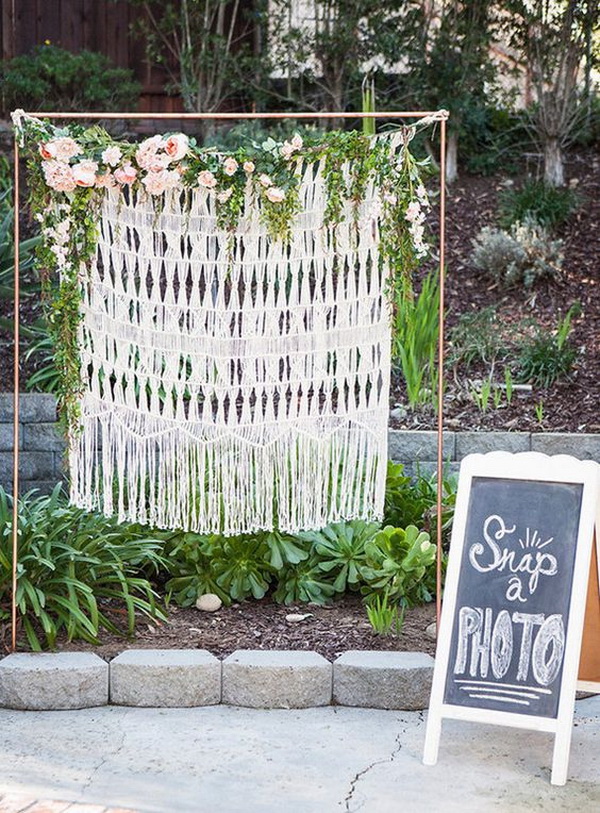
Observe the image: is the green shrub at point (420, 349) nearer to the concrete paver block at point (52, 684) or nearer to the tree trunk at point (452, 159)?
the concrete paver block at point (52, 684)

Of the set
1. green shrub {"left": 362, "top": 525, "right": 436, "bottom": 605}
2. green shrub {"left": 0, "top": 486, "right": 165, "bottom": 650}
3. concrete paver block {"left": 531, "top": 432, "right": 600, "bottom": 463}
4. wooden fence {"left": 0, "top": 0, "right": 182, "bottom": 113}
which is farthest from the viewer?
wooden fence {"left": 0, "top": 0, "right": 182, "bottom": 113}

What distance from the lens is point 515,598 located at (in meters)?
3.71

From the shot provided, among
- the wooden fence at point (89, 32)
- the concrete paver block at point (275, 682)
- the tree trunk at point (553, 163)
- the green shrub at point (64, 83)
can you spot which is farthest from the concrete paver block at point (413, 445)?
the wooden fence at point (89, 32)

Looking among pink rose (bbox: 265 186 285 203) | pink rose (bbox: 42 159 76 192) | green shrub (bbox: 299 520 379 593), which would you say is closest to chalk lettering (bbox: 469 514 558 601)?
green shrub (bbox: 299 520 379 593)

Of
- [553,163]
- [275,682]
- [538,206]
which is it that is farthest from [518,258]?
[275,682]

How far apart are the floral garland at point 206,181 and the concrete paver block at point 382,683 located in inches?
48.8

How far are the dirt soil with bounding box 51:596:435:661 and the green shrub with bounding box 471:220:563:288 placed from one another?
134 inches

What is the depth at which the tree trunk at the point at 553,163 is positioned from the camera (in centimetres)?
882

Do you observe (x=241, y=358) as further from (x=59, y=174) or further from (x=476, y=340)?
(x=476, y=340)

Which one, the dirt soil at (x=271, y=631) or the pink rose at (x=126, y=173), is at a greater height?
the pink rose at (x=126, y=173)

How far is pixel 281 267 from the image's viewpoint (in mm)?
4188

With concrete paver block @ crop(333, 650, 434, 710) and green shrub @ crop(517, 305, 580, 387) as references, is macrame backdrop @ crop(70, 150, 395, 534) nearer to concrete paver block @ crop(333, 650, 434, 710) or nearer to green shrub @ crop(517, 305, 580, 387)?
concrete paver block @ crop(333, 650, 434, 710)

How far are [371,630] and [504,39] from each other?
230 inches

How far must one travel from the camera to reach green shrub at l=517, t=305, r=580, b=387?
664 centimetres
